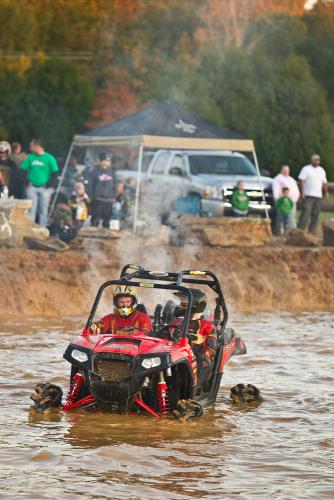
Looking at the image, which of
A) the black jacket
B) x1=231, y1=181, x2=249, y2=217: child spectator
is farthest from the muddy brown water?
x1=231, y1=181, x2=249, y2=217: child spectator

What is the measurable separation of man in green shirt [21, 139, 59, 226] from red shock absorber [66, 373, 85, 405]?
11.5m

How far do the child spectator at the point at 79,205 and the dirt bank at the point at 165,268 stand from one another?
1139 millimetres

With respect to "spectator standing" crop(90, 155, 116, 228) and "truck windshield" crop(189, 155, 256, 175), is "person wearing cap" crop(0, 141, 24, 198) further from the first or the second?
"truck windshield" crop(189, 155, 256, 175)

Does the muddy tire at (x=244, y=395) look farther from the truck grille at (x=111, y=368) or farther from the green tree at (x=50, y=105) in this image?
the green tree at (x=50, y=105)

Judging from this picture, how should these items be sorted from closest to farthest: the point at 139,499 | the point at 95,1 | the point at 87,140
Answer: the point at 139,499 → the point at 87,140 → the point at 95,1

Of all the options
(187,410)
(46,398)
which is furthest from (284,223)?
(187,410)

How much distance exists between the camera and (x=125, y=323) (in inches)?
527

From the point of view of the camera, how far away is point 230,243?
25.6m

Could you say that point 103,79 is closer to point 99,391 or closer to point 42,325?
point 42,325

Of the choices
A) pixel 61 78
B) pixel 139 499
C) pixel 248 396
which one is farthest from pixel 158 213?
pixel 61 78

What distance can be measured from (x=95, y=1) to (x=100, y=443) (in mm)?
64324

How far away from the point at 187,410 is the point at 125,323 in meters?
1.27

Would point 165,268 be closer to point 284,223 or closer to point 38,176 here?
point 38,176

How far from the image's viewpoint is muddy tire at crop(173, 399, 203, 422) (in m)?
12.6
